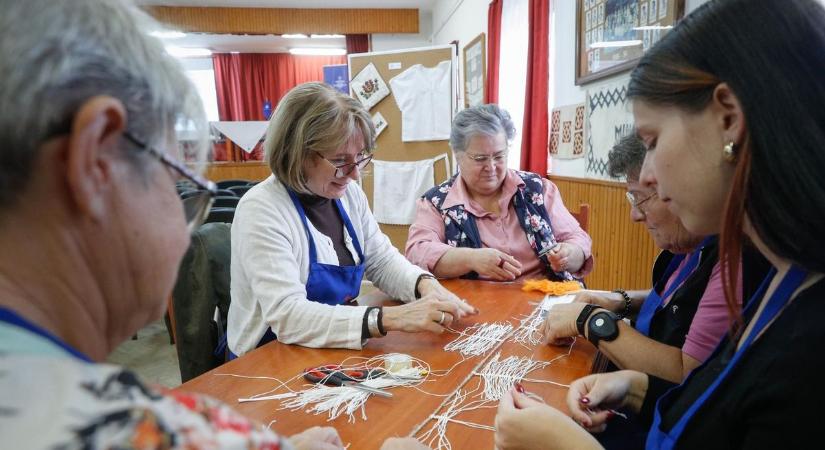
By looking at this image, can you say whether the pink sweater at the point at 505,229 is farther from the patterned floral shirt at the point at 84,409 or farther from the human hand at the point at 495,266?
the patterned floral shirt at the point at 84,409

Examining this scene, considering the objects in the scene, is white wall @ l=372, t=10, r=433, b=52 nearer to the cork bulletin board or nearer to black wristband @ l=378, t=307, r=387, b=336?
the cork bulletin board

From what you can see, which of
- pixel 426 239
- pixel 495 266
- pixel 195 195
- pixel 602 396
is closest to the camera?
pixel 195 195

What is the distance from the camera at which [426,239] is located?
95.0 inches

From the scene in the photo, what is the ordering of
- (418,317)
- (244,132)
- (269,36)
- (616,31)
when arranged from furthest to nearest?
(269,36) < (244,132) < (616,31) < (418,317)

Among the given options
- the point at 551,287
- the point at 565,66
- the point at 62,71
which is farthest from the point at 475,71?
the point at 62,71

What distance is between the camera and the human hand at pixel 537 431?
2.80 feet

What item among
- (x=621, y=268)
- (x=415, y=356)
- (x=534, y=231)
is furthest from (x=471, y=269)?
(x=621, y=268)

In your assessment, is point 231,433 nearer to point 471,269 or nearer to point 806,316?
point 806,316

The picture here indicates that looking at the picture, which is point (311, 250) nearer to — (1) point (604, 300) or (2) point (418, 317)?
(2) point (418, 317)

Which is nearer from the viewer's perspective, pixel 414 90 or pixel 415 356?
pixel 415 356

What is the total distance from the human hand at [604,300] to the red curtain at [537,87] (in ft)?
8.01

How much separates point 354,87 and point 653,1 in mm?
3121

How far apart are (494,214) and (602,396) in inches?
57.9

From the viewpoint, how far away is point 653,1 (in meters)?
2.47
